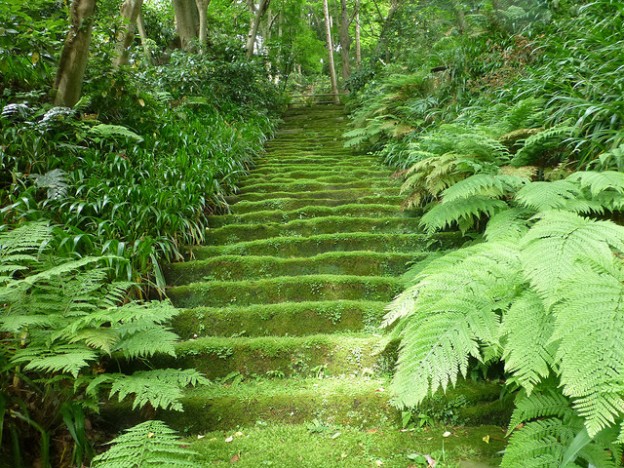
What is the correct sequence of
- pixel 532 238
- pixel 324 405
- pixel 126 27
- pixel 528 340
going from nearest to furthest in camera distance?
pixel 528 340 < pixel 532 238 < pixel 324 405 < pixel 126 27

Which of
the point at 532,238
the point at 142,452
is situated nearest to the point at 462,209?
the point at 532,238

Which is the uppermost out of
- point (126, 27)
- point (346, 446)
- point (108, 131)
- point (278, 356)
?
point (126, 27)

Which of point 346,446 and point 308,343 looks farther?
point 308,343

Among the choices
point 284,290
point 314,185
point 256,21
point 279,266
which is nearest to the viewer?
point 284,290

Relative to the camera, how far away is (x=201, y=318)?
284cm

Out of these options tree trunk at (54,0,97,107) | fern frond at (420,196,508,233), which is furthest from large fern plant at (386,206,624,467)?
tree trunk at (54,0,97,107)

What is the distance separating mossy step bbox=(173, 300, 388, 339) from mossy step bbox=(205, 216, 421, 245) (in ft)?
4.07

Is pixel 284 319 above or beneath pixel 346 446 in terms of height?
above

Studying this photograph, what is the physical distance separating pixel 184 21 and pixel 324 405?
992cm

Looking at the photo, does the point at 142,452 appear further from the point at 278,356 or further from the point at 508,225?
the point at 508,225

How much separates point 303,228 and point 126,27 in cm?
347

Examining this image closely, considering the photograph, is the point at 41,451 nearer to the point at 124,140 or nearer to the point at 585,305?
the point at 585,305

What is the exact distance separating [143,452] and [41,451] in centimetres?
70

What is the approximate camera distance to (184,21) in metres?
9.28
